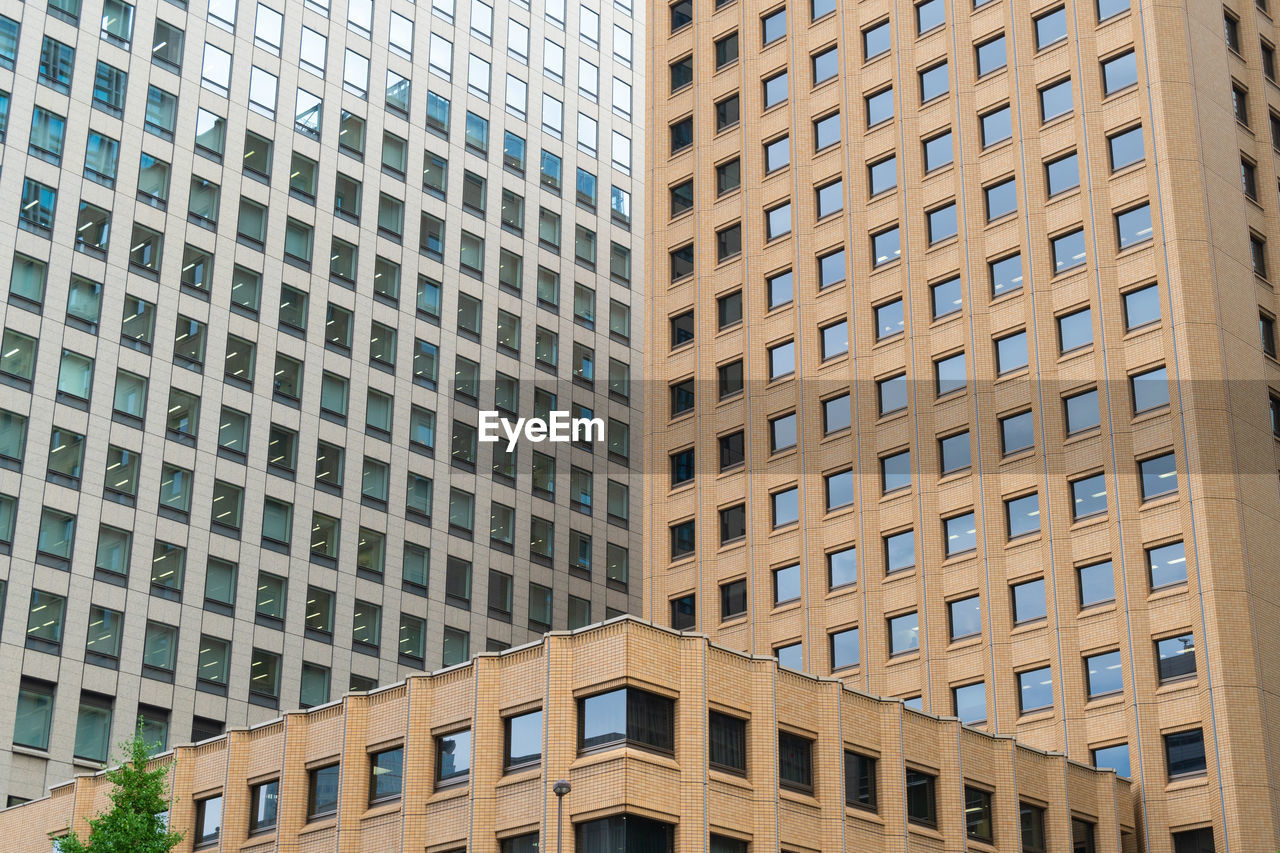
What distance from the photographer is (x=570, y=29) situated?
107562mm

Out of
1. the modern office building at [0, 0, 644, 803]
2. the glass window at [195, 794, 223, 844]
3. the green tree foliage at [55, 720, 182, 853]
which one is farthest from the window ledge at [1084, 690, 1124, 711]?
the modern office building at [0, 0, 644, 803]

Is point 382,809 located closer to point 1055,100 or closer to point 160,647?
point 160,647

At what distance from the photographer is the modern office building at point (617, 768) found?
4744cm

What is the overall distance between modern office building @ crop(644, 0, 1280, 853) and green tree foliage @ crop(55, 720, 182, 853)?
30.4 meters

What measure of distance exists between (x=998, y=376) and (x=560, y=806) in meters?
30.7

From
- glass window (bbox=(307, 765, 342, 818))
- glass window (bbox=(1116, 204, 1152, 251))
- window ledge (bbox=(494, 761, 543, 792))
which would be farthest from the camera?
glass window (bbox=(1116, 204, 1152, 251))

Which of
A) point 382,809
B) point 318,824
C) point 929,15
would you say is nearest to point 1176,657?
point 382,809

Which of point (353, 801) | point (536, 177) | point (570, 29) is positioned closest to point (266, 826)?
point (353, 801)

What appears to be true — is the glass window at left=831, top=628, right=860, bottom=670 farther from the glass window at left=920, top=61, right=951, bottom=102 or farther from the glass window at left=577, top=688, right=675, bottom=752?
the glass window at left=920, top=61, right=951, bottom=102

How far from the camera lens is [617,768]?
1832 inches

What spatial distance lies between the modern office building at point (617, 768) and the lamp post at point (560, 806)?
0.37 feet

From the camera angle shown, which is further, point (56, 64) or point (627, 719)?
point (56, 64)

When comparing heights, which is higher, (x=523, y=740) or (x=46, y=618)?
(x=46, y=618)

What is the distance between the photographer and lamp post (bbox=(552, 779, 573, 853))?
45094mm
